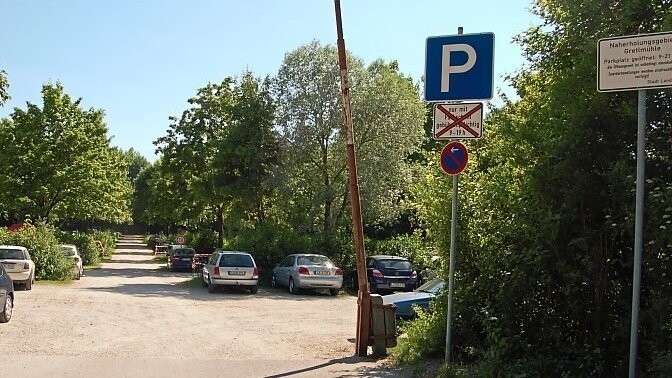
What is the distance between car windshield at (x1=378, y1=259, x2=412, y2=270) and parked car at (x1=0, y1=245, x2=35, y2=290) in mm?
12232

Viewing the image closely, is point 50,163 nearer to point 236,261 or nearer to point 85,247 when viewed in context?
point 85,247

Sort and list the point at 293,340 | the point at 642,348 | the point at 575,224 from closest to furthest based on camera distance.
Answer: the point at 642,348 < the point at 575,224 < the point at 293,340

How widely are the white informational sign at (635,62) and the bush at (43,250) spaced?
1129 inches

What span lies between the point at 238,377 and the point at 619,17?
621cm

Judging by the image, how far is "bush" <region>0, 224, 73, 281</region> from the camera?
100ft

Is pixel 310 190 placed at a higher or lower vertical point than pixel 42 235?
higher

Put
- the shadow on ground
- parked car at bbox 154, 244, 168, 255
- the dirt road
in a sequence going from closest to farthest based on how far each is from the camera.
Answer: the shadow on ground, the dirt road, parked car at bbox 154, 244, 168, 255

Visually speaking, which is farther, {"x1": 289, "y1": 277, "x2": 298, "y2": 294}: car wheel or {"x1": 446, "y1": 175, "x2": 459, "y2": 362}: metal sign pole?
{"x1": 289, "y1": 277, "x2": 298, "y2": 294}: car wheel

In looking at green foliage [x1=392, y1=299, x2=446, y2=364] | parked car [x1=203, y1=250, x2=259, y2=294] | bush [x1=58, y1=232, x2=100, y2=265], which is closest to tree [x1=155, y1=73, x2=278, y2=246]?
bush [x1=58, y1=232, x2=100, y2=265]

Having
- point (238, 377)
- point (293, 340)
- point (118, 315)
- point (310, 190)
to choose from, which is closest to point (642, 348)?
point (238, 377)

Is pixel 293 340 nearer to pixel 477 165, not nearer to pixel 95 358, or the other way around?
pixel 95 358

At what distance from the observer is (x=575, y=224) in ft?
25.1

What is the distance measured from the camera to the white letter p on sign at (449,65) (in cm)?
875

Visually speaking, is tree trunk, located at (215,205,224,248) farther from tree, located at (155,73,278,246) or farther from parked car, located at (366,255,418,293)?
parked car, located at (366,255,418,293)
